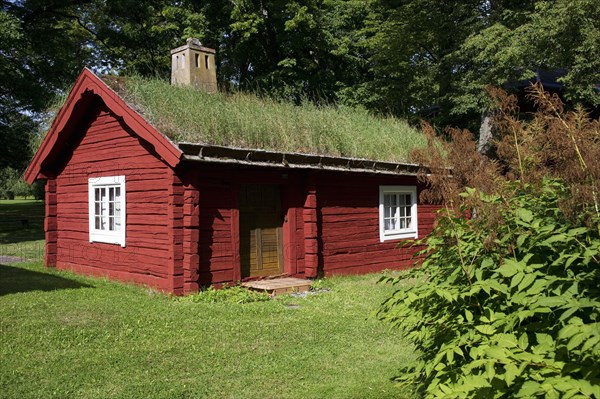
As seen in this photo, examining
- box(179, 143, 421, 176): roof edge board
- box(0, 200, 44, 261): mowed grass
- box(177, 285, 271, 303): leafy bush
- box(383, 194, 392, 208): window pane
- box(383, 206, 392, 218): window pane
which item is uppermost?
box(179, 143, 421, 176): roof edge board

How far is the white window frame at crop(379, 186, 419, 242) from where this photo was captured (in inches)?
514

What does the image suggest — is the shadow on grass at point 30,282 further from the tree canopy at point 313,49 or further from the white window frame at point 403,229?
the tree canopy at point 313,49

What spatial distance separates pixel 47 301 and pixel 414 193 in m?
9.03

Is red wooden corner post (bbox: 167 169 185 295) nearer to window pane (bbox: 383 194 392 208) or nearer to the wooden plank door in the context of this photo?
the wooden plank door

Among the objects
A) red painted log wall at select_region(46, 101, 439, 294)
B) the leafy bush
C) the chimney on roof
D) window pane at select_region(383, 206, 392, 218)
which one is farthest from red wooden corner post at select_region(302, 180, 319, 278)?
the chimney on roof

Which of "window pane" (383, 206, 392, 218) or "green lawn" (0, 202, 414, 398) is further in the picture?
"window pane" (383, 206, 392, 218)

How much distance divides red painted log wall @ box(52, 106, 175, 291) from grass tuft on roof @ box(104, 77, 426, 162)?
792 millimetres

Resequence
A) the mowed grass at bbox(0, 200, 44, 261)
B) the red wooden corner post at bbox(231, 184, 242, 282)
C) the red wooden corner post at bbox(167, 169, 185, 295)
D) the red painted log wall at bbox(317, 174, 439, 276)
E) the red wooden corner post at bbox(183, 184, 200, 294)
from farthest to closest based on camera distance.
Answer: the mowed grass at bbox(0, 200, 44, 261), the red painted log wall at bbox(317, 174, 439, 276), the red wooden corner post at bbox(231, 184, 242, 282), the red wooden corner post at bbox(167, 169, 185, 295), the red wooden corner post at bbox(183, 184, 200, 294)

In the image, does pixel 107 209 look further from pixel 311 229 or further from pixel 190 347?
pixel 190 347

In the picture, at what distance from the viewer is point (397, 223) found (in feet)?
45.1

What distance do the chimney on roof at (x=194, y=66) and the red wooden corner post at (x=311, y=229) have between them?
3984mm

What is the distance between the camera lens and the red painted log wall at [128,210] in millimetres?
9930

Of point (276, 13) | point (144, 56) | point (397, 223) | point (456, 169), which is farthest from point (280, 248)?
point (144, 56)

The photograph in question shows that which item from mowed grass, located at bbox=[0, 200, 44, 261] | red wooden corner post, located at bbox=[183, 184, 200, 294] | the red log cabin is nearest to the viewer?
red wooden corner post, located at bbox=[183, 184, 200, 294]
